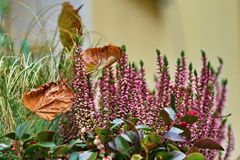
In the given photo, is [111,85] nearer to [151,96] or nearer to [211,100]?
[151,96]

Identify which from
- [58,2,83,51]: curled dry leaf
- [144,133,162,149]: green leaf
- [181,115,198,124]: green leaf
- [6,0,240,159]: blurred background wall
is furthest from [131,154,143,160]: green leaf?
[6,0,240,159]: blurred background wall

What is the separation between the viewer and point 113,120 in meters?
1.31

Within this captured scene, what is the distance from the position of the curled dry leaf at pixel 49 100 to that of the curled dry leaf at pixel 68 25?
349 millimetres

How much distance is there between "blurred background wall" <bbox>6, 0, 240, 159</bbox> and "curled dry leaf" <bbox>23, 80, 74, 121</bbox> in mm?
642

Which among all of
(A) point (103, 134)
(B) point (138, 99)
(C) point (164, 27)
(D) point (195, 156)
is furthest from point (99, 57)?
(C) point (164, 27)

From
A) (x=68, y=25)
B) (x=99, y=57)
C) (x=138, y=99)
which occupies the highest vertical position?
(x=68, y=25)

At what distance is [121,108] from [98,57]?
15cm

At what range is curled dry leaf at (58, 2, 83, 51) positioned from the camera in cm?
164

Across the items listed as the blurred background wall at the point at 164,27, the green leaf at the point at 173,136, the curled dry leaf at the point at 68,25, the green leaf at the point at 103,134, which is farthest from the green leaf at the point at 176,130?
the blurred background wall at the point at 164,27

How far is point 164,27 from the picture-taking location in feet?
8.43

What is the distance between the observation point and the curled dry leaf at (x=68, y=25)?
1.64m

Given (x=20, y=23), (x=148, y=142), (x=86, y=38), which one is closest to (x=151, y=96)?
(x=148, y=142)

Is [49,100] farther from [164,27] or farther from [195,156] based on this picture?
[164,27]

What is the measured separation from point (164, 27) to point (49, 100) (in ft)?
4.50
